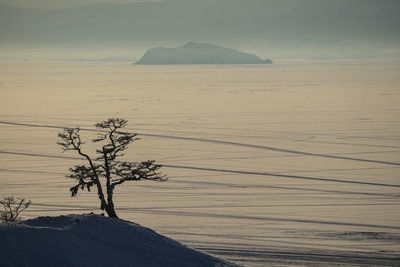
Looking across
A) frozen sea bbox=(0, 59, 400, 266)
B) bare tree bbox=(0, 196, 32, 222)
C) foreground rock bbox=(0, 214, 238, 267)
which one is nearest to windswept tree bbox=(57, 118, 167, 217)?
foreground rock bbox=(0, 214, 238, 267)

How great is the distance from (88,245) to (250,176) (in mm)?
19697

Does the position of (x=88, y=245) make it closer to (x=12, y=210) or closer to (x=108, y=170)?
(x=108, y=170)

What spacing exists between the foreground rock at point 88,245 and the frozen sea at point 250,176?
3.52m

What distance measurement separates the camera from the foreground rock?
2088cm

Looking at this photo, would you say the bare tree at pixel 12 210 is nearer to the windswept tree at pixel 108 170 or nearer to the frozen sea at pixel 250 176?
the frozen sea at pixel 250 176

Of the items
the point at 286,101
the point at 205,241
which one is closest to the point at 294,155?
the point at 205,241

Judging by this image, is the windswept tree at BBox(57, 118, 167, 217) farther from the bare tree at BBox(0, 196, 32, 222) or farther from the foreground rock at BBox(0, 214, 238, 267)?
the bare tree at BBox(0, 196, 32, 222)

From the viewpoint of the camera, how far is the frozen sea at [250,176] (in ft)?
93.8

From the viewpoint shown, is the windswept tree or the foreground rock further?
the windswept tree

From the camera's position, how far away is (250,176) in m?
40.6

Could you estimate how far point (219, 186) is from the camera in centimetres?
3816

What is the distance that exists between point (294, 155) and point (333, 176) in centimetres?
673

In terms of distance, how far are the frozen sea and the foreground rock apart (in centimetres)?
352

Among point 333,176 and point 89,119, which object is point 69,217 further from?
point 89,119
